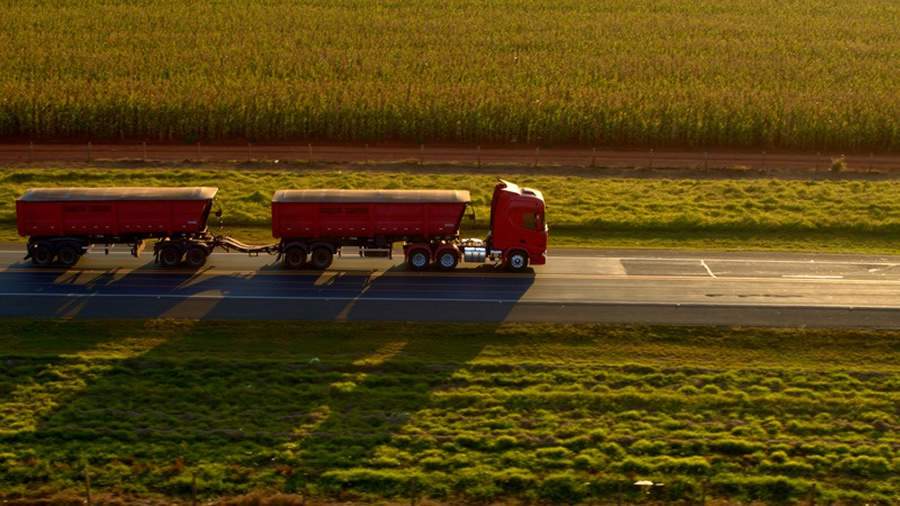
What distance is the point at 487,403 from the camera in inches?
1433

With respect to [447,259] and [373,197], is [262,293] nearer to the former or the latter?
[373,197]

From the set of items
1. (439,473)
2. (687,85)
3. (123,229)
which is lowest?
(439,473)

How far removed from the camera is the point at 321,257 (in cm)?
4812

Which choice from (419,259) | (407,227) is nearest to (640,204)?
(419,259)

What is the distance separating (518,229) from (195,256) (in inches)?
503

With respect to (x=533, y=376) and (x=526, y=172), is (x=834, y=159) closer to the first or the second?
(x=526, y=172)

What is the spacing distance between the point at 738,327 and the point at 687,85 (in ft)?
147

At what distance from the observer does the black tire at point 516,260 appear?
48.1 m

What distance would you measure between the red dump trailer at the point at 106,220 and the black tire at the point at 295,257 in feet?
10.8

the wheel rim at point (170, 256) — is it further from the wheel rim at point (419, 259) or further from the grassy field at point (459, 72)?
the grassy field at point (459, 72)

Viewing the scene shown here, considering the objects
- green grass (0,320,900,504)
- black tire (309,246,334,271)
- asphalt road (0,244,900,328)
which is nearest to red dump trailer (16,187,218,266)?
asphalt road (0,244,900,328)

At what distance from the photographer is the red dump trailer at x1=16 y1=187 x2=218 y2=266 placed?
4747 centimetres

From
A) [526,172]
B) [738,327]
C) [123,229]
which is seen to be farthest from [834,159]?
[123,229]

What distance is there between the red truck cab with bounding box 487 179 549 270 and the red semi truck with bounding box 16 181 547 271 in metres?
0.04
